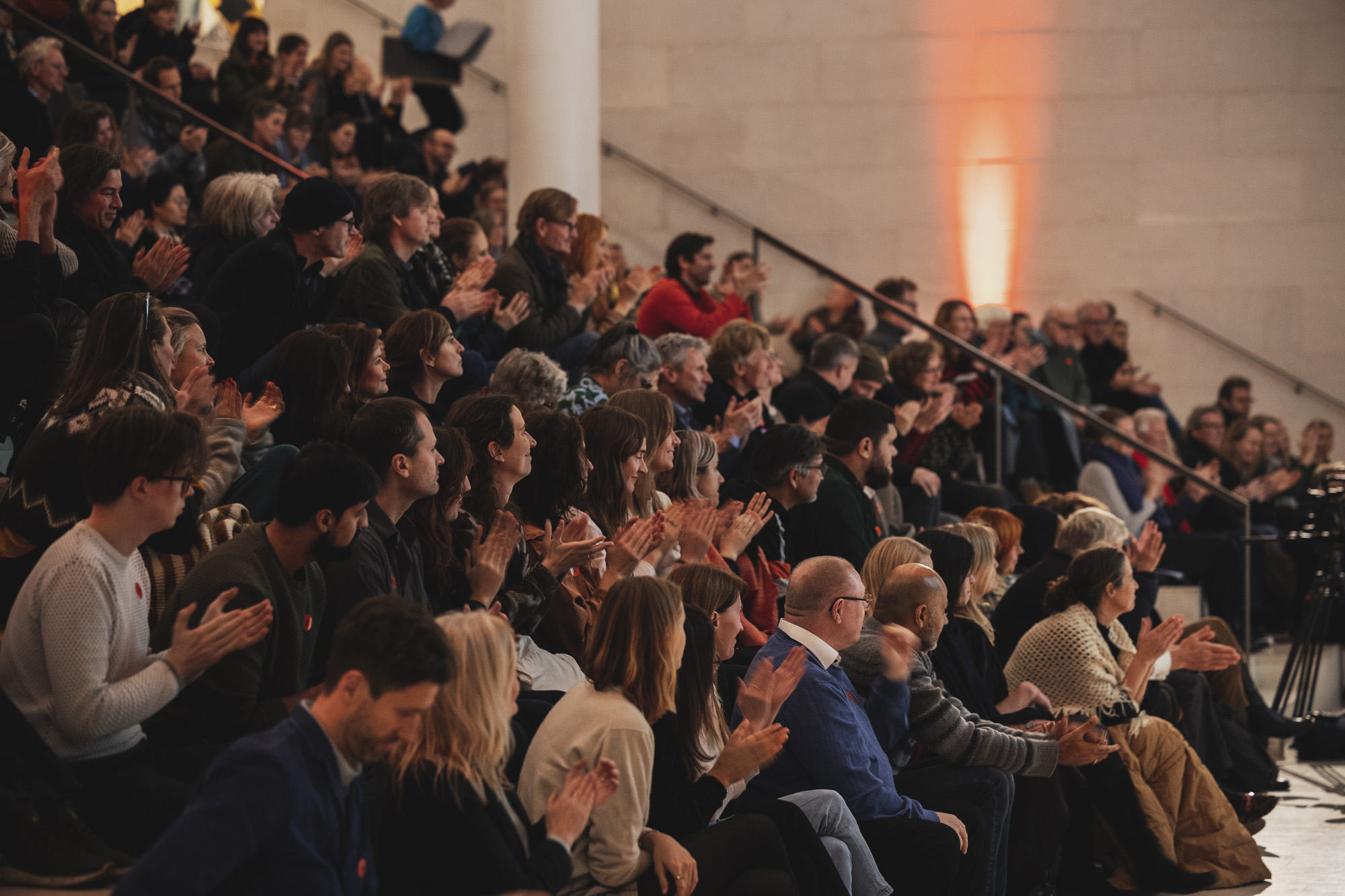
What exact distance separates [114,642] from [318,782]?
657 millimetres

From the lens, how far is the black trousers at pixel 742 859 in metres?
2.98

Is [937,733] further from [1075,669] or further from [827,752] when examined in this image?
[1075,669]

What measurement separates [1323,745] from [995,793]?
298 cm

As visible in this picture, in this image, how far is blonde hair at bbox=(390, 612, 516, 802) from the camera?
2385 millimetres

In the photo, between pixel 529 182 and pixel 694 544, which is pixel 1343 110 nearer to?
pixel 529 182

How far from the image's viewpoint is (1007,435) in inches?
296

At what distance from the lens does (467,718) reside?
2.40m

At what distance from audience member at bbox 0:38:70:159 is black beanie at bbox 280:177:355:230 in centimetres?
201

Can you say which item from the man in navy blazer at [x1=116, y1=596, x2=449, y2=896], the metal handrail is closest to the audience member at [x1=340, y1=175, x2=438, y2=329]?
the man in navy blazer at [x1=116, y1=596, x2=449, y2=896]

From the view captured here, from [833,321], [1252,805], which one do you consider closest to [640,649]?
[1252,805]

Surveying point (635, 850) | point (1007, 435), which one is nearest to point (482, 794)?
point (635, 850)

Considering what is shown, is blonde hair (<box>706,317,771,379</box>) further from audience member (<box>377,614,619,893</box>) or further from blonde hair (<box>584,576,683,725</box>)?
audience member (<box>377,614,619,893</box>)

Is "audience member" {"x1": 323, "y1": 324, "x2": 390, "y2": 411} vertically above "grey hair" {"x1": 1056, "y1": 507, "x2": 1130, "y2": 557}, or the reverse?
"audience member" {"x1": 323, "y1": 324, "x2": 390, "y2": 411}

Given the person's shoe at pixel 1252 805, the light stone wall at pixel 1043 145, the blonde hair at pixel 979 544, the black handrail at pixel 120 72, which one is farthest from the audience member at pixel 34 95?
the person's shoe at pixel 1252 805
